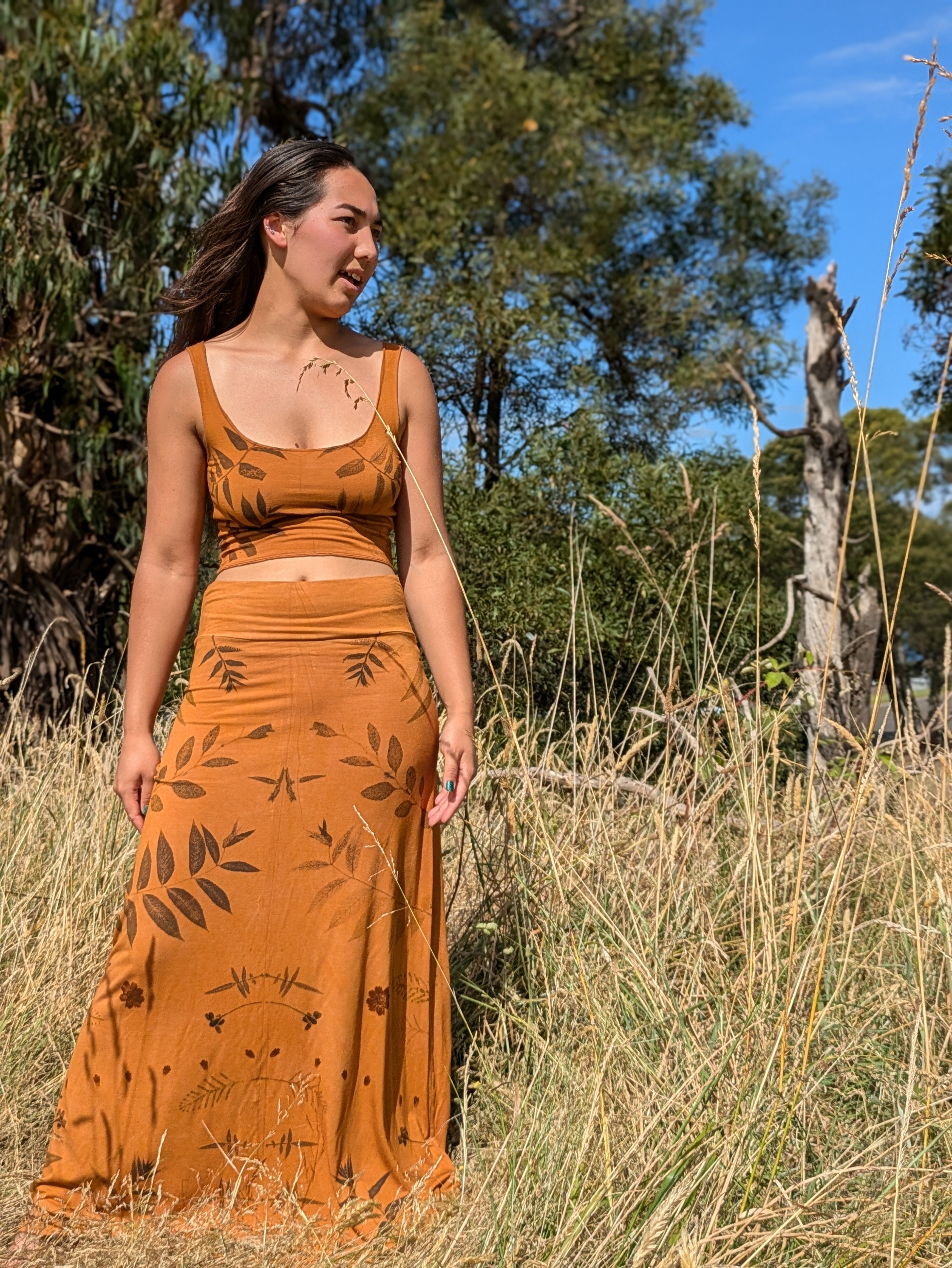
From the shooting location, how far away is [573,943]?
8.73 feet

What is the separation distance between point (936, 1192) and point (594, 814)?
1.36 metres

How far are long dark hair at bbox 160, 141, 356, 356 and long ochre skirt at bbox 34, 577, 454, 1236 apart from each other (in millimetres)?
599

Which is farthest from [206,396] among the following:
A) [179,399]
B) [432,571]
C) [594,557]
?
[594,557]

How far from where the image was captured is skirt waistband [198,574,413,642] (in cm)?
221

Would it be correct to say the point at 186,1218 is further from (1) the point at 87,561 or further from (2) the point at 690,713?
(1) the point at 87,561

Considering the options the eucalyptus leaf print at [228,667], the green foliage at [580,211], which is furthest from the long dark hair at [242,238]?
the green foliage at [580,211]

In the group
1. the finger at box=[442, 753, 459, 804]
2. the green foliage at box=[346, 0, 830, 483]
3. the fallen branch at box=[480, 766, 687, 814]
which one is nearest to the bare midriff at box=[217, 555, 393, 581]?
the finger at box=[442, 753, 459, 804]

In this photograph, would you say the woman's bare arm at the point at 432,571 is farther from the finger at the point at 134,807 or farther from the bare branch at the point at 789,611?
the bare branch at the point at 789,611

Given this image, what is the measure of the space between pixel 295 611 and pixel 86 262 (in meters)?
5.68

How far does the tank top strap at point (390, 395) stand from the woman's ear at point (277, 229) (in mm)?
287

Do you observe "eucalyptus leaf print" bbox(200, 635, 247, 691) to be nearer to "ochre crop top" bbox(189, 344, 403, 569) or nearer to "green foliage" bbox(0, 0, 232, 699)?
"ochre crop top" bbox(189, 344, 403, 569)

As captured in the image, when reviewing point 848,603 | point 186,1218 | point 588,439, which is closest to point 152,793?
point 186,1218

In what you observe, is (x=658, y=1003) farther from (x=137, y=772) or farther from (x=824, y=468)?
(x=824, y=468)

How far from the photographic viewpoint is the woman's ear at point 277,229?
231 centimetres
